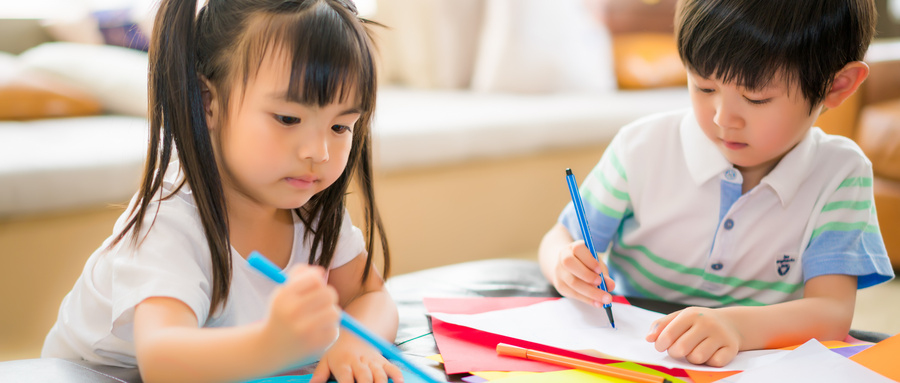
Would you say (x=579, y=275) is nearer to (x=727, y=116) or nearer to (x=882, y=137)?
(x=727, y=116)

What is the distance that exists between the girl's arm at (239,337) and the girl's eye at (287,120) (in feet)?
0.56

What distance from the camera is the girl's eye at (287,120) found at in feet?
2.12

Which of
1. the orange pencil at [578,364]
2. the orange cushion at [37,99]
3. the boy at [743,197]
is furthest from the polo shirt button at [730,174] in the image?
the orange cushion at [37,99]

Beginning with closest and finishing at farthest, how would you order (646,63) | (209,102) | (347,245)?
(209,102), (347,245), (646,63)

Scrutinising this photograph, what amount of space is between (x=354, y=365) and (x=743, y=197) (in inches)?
19.8

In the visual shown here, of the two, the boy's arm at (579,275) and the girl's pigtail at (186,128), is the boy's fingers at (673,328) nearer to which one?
the boy's arm at (579,275)

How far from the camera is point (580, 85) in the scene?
2324 mm

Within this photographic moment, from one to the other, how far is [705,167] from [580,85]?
1.46 metres

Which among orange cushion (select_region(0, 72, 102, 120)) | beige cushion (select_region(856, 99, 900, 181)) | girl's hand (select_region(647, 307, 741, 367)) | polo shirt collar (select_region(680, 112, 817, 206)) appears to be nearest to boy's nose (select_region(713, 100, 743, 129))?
polo shirt collar (select_region(680, 112, 817, 206))

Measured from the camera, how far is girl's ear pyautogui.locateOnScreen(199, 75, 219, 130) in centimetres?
70

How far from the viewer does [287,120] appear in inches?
A: 25.6

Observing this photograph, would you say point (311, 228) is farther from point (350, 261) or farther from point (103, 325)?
point (103, 325)

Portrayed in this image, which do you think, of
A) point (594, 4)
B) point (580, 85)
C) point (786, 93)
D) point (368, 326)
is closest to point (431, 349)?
point (368, 326)

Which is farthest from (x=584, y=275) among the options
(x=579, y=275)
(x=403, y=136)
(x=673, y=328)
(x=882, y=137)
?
(x=882, y=137)
